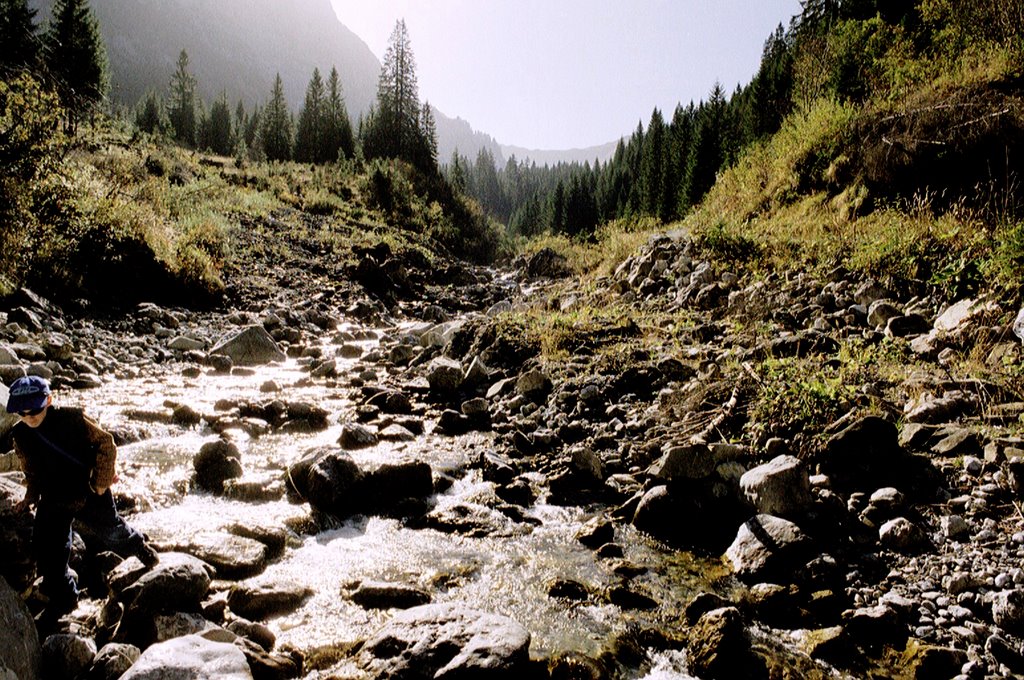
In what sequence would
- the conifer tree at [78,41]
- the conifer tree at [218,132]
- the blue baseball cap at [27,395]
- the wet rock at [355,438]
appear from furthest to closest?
the conifer tree at [218,132] → the conifer tree at [78,41] → the wet rock at [355,438] → the blue baseball cap at [27,395]

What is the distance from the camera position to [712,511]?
4.90 meters

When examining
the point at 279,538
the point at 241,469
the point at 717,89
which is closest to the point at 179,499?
the point at 241,469

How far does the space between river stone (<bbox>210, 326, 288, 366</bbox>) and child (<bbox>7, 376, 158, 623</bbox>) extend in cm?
765

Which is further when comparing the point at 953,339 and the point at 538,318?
the point at 538,318

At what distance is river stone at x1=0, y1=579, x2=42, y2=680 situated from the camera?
2.66 meters

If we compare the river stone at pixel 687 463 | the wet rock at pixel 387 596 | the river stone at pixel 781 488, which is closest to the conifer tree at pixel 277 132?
the river stone at pixel 687 463

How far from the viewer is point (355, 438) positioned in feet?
23.5

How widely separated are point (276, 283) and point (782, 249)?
14.9 meters

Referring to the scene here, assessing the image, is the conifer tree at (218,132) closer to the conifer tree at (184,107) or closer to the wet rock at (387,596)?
the conifer tree at (184,107)

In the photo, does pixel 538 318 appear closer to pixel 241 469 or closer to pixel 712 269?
pixel 712 269

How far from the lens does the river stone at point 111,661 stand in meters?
2.87

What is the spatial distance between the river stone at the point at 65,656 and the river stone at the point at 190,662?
0.60 meters

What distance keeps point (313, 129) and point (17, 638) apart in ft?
227

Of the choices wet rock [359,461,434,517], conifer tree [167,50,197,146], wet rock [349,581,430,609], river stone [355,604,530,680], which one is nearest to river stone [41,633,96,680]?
river stone [355,604,530,680]
